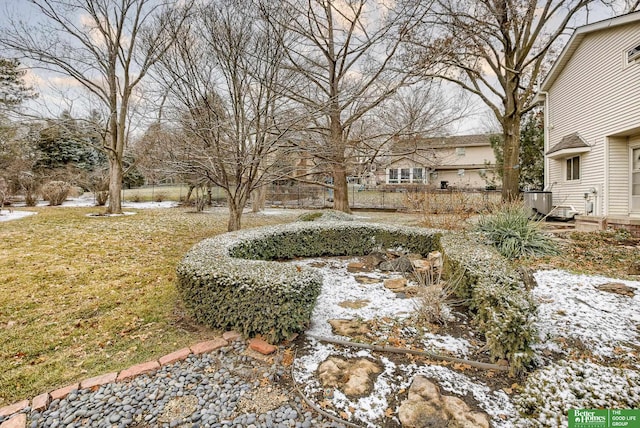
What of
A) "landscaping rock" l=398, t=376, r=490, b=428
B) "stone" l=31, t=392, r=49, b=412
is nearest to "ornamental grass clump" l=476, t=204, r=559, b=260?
"landscaping rock" l=398, t=376, r=490, b=428

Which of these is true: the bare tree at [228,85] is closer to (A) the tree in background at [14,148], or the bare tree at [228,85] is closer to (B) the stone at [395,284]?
(B) the stone at [395,284]

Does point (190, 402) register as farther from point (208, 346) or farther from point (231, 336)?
point (231, 336)

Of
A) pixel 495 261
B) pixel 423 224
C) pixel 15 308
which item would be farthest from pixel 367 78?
pixel 15 308


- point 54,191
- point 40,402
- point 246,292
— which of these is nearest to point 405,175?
point 54,191

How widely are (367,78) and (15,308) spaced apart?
9.36 m

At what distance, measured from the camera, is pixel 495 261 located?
12.7ft

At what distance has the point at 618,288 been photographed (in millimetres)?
3945

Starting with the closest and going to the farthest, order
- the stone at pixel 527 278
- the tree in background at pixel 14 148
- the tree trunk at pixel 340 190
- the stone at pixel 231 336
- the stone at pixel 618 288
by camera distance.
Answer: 1. the stone at pixel 231 336
2. the stone at pixel 618 288
3. the stone at pixel 527 278
4. the tree trunk at pixel 340 190
5. the tree in background at pixel 14 148

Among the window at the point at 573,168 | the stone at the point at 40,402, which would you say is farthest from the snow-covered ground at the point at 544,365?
the window at the point at 573,168

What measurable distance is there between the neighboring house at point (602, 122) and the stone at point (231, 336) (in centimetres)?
928

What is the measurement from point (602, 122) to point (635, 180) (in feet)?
6.21

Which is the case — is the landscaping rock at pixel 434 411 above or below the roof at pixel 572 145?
below

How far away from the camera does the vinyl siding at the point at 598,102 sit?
790cm

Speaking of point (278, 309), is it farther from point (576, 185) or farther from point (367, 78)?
point (576, 185)
